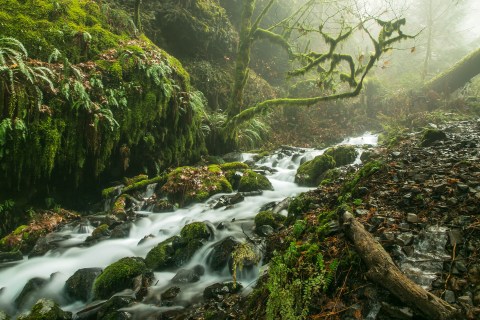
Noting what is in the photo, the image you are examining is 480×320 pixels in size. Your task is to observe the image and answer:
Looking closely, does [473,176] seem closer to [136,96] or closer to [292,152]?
[136,96]

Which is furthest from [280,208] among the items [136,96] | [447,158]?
[136,96]

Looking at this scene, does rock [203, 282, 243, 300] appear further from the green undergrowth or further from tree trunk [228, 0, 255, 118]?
tree trunk [228, 0, 255, 118]

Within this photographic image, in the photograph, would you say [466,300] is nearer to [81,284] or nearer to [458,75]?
[81,284]

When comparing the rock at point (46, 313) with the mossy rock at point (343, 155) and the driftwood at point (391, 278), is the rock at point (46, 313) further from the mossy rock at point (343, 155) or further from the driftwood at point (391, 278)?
the mossy rock at point (343, 155)

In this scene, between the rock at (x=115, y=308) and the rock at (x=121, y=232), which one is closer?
the rock at (x=115, y=308)

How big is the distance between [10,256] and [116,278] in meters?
2.45

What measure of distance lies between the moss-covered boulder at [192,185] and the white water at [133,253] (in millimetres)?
376

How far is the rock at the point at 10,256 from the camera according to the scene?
17.4 feet

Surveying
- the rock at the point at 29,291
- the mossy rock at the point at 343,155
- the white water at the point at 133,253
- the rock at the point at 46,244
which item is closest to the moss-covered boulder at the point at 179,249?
the white water at the point at 133,253

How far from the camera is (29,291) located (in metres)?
4.40

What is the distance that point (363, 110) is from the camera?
62.6ft

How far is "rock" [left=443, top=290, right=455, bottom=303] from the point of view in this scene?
204 centimetres

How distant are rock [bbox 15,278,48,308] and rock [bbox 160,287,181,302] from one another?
1.89m

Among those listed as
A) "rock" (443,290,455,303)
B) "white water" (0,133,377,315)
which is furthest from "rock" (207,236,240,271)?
"rock" (443,290,455,303)
